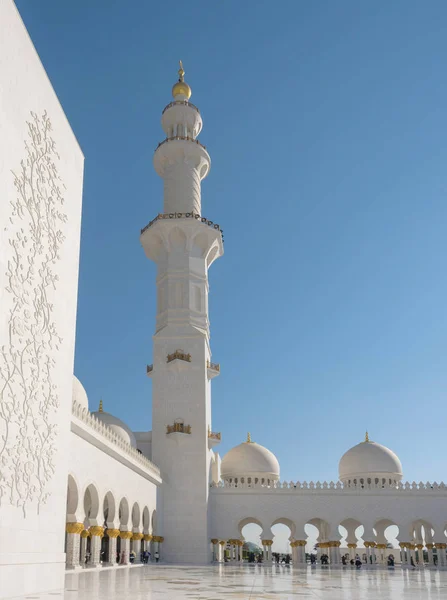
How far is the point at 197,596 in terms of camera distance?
7559 millimetres

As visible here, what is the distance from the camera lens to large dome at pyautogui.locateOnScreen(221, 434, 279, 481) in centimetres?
2720

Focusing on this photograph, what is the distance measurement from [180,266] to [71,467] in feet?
43.4

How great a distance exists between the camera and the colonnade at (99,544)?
13.6m

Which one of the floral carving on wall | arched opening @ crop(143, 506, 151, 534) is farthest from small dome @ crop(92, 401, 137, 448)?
the floral carving on wall

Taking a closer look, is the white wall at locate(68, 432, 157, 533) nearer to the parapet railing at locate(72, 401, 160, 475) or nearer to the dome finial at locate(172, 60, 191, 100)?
the parapet railing at locate(72, 401, 160, 475)

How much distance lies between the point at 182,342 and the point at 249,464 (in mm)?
6737

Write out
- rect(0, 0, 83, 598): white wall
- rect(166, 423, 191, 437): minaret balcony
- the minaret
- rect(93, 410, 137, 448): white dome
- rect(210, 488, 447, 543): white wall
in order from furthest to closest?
rect(210, 488, 447, 543): white wall, rect(166, 423, 191, 437): minaret balcony, the minaret, rect(93, 410, 137, 448): white dome, rect(0, 0, 83, 598): white wall

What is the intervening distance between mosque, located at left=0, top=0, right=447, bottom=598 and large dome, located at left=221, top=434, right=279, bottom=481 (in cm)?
6

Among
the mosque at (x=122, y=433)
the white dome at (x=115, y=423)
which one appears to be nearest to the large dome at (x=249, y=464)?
the mosque at (x=122, y=433)

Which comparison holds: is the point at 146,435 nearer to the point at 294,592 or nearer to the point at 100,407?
the point at 100,407

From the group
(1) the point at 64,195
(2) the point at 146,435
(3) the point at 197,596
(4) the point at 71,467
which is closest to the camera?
(3) the point at 197,596

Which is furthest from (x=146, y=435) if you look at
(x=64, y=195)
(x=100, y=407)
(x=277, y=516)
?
(x=64, y=195)

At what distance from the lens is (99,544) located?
632 inches

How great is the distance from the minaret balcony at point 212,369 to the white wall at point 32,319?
15.0 meters
